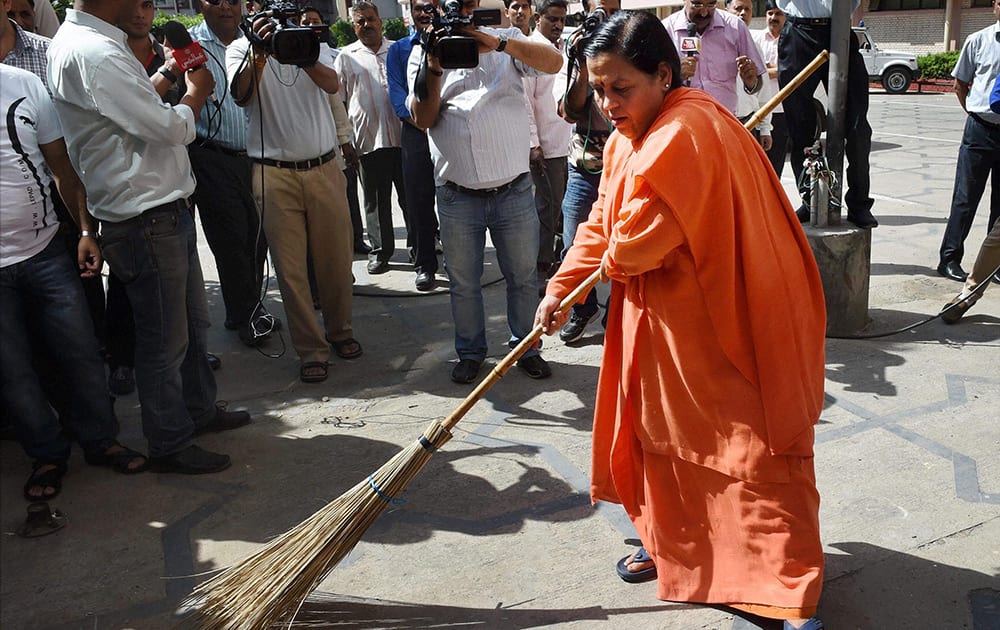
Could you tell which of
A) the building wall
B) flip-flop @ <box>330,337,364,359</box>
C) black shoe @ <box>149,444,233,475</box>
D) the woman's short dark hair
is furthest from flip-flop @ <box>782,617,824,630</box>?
the building wall

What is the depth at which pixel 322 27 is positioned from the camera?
14.7ft

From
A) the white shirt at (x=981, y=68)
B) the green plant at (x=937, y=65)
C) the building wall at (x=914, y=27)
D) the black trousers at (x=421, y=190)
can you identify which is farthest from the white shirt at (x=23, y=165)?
the building wall at (x=914, y=27)

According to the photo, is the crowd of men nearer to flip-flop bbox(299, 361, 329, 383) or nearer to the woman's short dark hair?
flip-flop bbox(299, 361, 329, 383)

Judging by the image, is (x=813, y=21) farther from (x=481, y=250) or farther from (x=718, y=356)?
(x=718, y=356)

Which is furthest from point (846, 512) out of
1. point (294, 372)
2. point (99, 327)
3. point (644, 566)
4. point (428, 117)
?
point (99, 327)

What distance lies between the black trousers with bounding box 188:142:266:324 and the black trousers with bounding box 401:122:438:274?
4.31ft

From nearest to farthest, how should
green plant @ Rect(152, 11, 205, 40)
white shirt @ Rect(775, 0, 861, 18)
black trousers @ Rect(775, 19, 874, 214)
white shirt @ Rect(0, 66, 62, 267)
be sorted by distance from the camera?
white shirt @ Rect(0, 66, 62, 267) → white shirt @ Rect(775, 0, 861, 18) → black trousers @ Rect(775, 19, 874, 214) → green plant @ Rect(152, 11, 205, 40)

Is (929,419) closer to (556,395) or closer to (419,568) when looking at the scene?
(556,395)

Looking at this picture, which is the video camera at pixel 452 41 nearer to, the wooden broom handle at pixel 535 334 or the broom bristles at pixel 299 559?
the wooden broom handle at pixel 535 334

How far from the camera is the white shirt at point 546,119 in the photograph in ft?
21.0

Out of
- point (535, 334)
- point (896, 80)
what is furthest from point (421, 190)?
point (896, 80)

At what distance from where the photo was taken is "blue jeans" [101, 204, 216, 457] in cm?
359

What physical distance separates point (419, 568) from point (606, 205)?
1.44 meters

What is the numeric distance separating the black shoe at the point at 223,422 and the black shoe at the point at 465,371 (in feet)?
3.62
